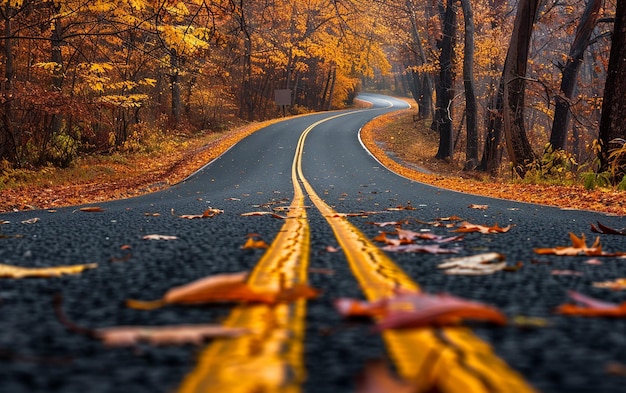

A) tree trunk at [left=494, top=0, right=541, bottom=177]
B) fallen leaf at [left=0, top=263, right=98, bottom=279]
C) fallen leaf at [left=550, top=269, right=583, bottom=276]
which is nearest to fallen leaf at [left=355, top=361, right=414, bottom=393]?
fallen leaf at [left=550, top=269, right=583, bottom=276]

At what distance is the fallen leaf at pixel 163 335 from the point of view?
1.50 metres

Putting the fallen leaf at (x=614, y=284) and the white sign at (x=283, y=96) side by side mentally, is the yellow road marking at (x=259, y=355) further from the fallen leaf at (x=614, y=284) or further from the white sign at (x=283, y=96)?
the white sign at (x=283, y=96)

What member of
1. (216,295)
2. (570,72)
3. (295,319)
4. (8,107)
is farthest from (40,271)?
(570,72)

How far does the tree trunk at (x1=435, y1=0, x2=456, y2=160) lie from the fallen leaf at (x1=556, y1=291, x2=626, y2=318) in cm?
2430

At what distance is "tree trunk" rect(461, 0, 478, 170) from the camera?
21.1 m

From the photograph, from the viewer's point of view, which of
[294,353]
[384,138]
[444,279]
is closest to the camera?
[294,353]

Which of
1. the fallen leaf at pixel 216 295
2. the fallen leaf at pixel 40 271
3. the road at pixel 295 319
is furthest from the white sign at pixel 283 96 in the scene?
the fallen leaf at pixel 216 295

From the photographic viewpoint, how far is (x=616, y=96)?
12000 millimetres

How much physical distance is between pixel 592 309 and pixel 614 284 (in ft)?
1.95

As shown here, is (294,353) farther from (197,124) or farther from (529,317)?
(197,124)

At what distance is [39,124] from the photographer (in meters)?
19.5

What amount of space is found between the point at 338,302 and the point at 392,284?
1.48ft

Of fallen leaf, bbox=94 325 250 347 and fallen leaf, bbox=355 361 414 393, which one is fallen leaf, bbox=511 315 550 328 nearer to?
fallen leaf, bbox=355 361 414 393

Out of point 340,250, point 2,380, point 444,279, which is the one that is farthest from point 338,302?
point 340,250
